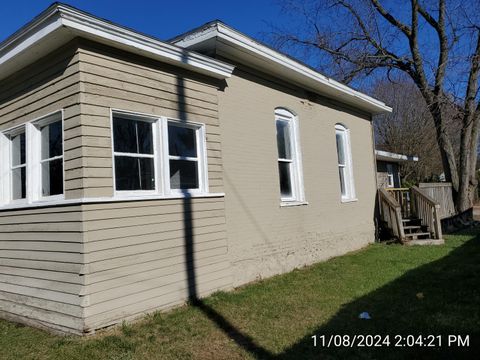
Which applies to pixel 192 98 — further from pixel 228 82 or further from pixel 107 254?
pixel 107 254

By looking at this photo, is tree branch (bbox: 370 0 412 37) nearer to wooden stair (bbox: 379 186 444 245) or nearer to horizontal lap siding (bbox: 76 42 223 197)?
wooden stair (bbox: 379 186 444 245)

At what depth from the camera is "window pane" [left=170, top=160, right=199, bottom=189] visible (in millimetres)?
6543

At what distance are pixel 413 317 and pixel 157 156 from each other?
4088mm

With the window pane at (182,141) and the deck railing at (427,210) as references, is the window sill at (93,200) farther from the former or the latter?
the deck railing at (427,210)

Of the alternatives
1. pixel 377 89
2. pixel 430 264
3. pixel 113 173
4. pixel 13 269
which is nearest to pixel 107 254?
pixel 113 173

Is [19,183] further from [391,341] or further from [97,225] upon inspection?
[391,341]

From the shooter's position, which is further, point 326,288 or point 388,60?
point 388,60

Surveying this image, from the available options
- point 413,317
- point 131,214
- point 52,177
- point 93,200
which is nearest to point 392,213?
point 413,317

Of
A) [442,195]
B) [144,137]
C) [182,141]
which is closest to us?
[144,137]

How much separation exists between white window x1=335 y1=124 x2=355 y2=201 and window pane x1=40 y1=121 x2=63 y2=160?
7.70 metres

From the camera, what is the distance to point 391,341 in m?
4.49

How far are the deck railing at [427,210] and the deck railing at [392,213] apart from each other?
2.58ft

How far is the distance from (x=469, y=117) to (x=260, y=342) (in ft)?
54.1

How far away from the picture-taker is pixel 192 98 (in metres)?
6.79
